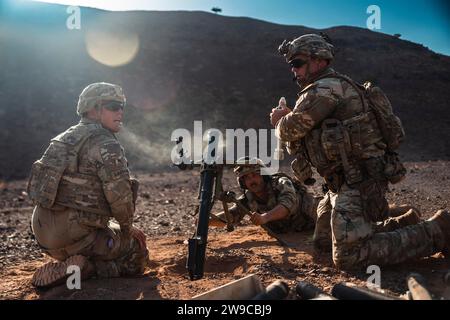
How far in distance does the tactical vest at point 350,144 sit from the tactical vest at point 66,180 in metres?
1.96

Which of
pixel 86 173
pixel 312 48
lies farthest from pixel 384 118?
pixel 86 173

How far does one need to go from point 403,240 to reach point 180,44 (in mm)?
31000

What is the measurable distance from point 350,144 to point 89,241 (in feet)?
7.98

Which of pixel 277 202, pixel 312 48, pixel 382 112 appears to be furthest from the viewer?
pixel 277 202

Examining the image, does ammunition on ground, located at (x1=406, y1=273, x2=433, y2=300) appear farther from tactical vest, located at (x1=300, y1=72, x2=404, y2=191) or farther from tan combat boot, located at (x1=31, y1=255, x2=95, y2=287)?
tan combat boot, located at (x1=31, y1=255, x2=95, y2=287)

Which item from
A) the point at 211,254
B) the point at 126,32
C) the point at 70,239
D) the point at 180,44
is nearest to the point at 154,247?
the point at 211,254

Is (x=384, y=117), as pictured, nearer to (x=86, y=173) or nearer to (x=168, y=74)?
(x=86, y=173)

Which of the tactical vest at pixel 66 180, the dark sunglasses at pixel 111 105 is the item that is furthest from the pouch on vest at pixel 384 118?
the tactical vest at pixel 66 180

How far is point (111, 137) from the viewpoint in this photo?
427cm

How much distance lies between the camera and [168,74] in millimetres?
29344

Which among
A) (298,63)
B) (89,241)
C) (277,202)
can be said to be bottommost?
(89,241)

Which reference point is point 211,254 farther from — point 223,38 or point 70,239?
point 223,38

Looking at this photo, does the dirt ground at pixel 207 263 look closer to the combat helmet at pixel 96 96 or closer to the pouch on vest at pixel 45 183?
the pouch on vest at pixel 45 183

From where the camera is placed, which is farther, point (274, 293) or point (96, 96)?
point (96, 96)
